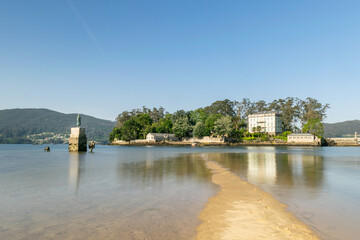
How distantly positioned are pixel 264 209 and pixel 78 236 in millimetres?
6641

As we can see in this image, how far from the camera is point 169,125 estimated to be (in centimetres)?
15450

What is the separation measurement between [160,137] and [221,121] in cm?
3826

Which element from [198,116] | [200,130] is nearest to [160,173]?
[200,130]

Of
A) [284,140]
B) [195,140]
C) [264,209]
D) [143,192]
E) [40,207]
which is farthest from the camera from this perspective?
[195,140]

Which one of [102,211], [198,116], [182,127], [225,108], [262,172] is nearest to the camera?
[102,211]

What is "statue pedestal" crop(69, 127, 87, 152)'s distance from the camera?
61.4 m

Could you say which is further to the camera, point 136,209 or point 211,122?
point 211,122

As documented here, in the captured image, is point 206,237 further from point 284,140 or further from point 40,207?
point 284,140

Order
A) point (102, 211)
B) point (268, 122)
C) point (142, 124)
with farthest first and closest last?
point (142, 124) → point (268, 122) → point (102, 211)

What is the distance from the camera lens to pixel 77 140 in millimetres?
62125

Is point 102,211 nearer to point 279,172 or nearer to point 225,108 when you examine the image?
point 279,172

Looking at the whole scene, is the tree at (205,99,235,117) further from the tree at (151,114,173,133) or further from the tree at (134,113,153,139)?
the tree at (134,113,153,139)

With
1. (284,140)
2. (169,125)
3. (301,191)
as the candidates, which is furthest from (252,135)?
(301,191)

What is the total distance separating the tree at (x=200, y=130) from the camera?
450 feet
